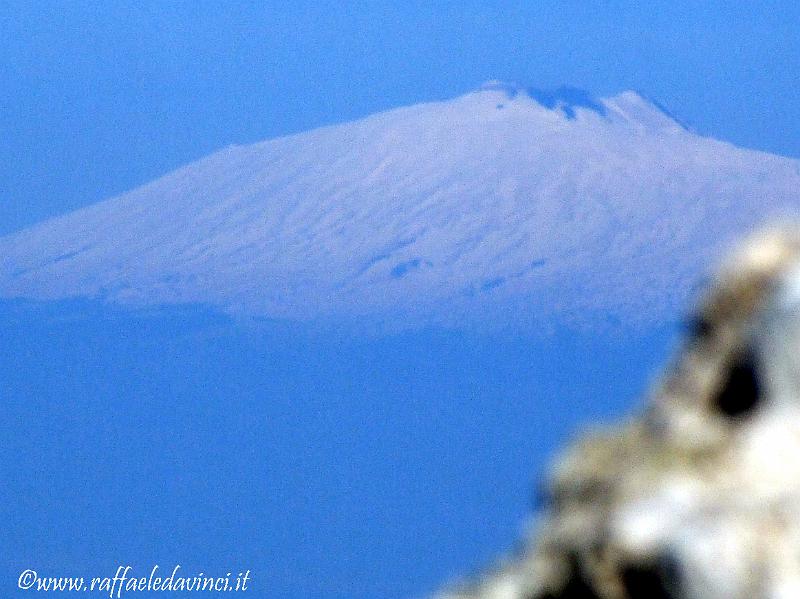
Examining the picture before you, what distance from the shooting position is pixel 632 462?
2.85 meters

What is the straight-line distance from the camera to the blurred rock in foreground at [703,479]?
2.39 meters

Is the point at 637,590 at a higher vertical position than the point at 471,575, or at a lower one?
lower

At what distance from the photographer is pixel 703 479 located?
2602 mm

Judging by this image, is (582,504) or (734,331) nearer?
(582,504)

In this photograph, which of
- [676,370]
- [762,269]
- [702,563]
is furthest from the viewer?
[676,370]

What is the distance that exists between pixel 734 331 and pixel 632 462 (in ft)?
1.66

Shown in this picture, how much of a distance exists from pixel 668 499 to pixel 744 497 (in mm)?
129

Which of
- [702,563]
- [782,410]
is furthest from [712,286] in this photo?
[702,563]

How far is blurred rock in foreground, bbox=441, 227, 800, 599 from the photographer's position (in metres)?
2.39

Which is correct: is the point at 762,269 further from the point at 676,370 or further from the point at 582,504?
the point at 582,504

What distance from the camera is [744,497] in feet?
8.20

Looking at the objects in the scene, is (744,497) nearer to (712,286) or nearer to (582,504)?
(582,504)

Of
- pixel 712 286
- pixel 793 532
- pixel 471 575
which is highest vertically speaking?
pixel 712 286

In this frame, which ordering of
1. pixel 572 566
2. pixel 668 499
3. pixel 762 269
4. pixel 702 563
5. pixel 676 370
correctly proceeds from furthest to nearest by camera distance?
pixel 676 370, pixel 762 269, pixel 572 566, pixel 668 499, pixel 702 563
